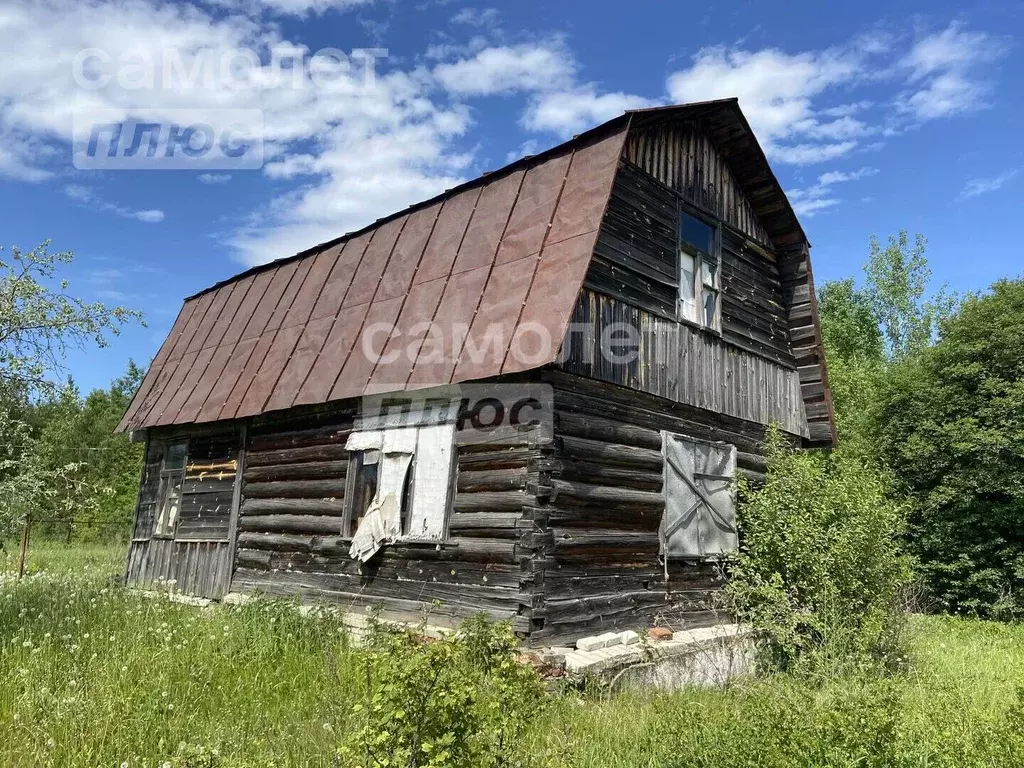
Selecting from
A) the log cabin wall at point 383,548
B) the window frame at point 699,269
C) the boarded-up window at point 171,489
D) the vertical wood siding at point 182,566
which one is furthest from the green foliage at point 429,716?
the boarded-up window at point 171,489

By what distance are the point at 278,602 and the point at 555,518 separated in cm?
364

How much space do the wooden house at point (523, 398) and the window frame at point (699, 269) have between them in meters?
0.04

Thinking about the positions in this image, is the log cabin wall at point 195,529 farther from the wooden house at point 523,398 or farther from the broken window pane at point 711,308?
the broken window pane at point 711,308

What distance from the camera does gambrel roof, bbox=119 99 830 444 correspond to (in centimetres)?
895

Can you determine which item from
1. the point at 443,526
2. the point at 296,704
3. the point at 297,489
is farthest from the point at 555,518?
the point at 297,489

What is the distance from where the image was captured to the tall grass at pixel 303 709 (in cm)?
486

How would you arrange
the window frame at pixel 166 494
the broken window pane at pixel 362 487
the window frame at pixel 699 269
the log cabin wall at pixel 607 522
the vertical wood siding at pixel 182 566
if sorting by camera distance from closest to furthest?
the log cabin wall at pixel 607 522, the broken window pane at pixel 362 487, the window frame at pixel 699 269, the vertical wood siding at pixel 182 566, the window frame at pixel 166 494

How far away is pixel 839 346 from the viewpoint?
113 feet

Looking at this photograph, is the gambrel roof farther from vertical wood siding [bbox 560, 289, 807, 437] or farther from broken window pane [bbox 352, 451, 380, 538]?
broken window pane [bbox 352, 451, 380, 538]

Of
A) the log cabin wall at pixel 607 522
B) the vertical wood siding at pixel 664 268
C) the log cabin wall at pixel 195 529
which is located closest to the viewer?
the log cabin wall at pixel 607 522

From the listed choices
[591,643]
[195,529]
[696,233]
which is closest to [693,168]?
[696,233]

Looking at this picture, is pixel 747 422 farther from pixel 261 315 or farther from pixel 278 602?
pixel 261 315

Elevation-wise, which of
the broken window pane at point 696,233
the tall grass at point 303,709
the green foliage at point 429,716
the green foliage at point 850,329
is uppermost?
the green foliage at point 850,329

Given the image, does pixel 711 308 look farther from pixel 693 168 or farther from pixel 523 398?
pixel 523 398
